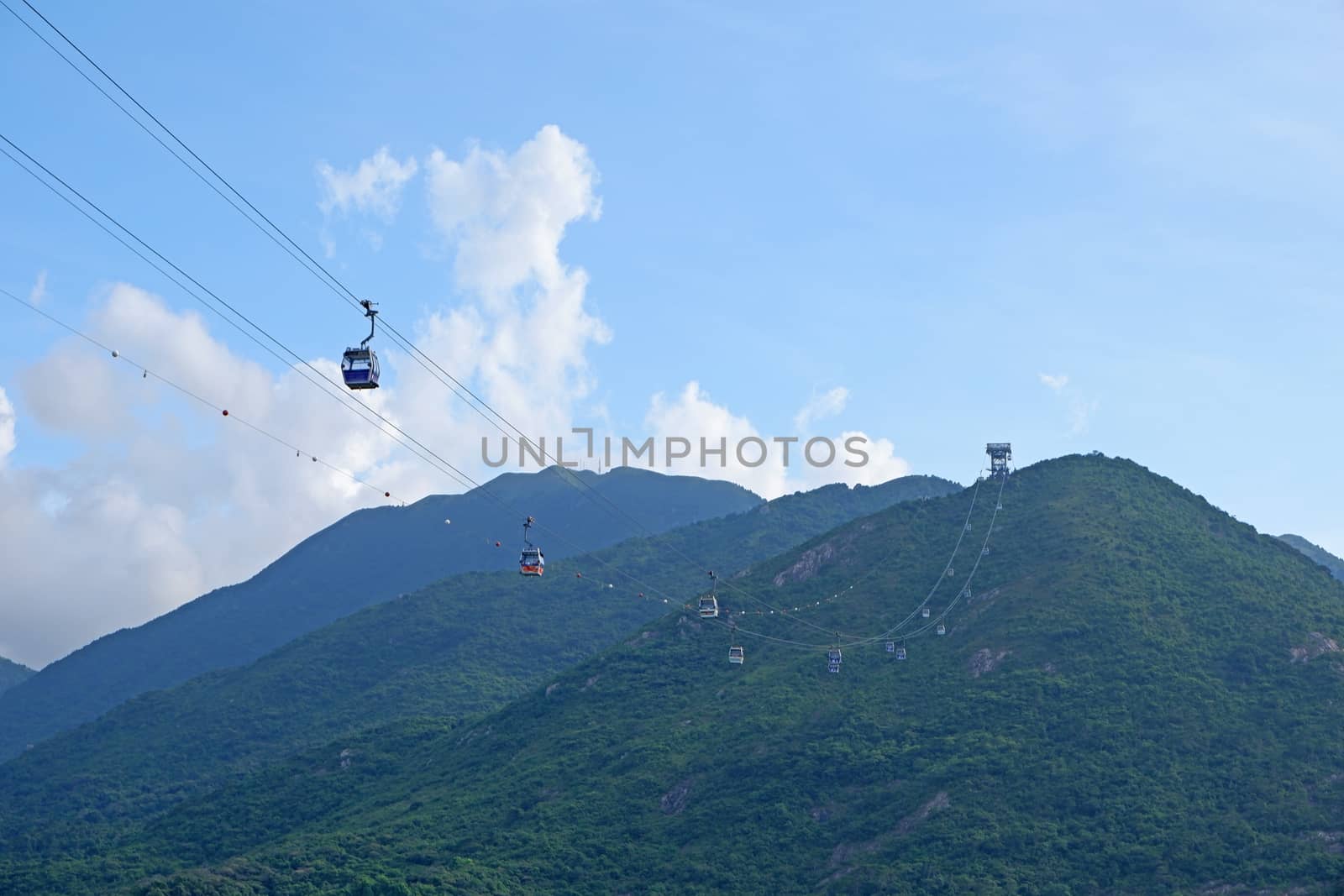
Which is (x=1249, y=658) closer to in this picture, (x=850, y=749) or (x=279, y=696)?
(x=850, y=749)

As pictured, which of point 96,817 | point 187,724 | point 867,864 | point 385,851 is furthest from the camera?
point 187,724

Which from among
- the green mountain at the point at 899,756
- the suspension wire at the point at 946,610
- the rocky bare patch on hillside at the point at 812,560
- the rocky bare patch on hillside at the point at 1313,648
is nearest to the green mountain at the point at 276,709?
the green mountain at the point at 899,756

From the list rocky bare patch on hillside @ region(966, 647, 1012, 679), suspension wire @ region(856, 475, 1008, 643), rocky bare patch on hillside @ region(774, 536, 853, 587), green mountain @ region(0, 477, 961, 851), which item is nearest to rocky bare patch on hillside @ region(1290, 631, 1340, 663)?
rocky bare patch on hillside @ region(966, 647, 1012, 679)

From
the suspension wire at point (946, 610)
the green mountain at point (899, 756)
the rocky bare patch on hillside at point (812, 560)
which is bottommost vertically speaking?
the green mountain at point (899, 756)

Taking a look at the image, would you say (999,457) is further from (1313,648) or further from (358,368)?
(358,368)

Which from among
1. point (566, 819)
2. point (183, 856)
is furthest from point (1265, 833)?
point (183, 856)

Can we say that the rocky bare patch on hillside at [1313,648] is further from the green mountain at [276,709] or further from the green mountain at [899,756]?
the green mountain at [276,709]

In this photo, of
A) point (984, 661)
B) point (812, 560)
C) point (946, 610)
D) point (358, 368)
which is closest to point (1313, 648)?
point (984, 661)

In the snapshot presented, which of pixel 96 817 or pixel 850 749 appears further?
pixel 96 817
